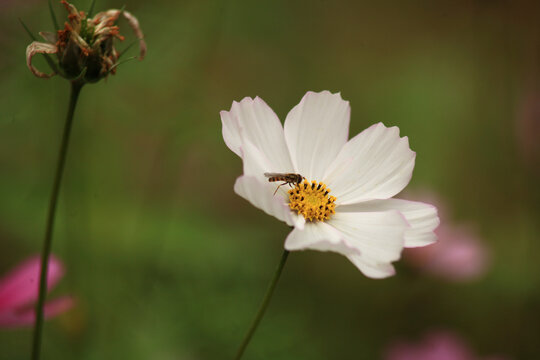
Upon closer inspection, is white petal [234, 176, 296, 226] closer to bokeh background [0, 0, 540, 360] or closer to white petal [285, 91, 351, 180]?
white petal [285, 91, 351, 180]

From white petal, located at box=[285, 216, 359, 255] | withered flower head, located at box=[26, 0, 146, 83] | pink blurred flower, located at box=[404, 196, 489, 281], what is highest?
withered flower head, located at box=[26, 0, 146, 83]

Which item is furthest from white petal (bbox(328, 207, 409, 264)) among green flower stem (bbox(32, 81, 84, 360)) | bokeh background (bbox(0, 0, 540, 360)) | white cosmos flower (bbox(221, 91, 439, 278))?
bokeh background (bbox(0, 0, 540, 360))

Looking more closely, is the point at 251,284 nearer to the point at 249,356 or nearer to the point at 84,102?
the point at 249,356

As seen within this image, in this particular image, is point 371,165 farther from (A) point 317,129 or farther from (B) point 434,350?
(B) point 434,350

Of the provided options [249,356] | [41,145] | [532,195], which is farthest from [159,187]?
[532,195]

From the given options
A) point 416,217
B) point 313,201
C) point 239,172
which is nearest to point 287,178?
point 313,201

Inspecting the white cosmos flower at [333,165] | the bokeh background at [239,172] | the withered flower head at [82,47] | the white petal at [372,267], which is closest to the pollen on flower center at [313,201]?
the white cosmos flower at [333,165]
